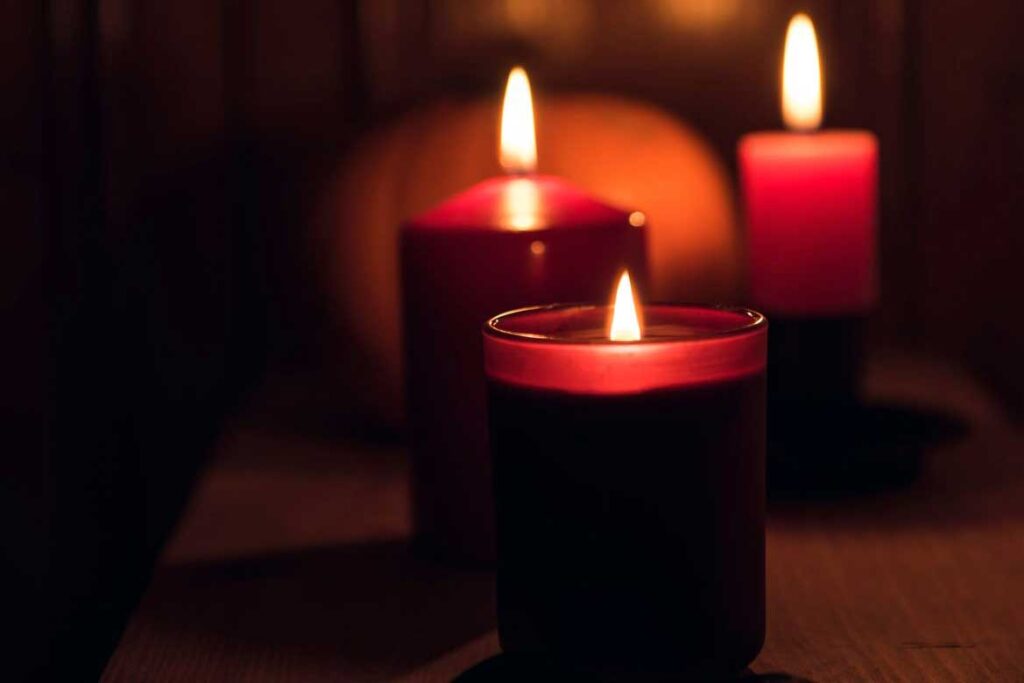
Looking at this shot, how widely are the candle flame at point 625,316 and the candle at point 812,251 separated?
0.30 meters

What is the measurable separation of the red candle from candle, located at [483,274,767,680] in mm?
286

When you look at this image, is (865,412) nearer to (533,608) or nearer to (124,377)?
(533,608)

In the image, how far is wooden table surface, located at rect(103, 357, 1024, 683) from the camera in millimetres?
488

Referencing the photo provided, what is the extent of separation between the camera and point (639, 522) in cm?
43

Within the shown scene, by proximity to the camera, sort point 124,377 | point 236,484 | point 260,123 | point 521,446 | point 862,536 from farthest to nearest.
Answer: point 260,123
point 124,377
point 236,484
point 862,536
point 521,446

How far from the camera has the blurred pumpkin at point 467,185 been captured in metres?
0.77

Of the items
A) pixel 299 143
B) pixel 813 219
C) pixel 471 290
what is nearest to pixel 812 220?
pixel 813 219

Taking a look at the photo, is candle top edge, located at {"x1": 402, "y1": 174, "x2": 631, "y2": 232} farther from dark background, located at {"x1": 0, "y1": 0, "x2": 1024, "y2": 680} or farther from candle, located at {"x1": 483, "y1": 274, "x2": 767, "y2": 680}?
dark background, located at {"x1": 0, "y1": 0, "x2": 1024, "y2": 680}

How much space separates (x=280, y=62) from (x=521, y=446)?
29.3 inches

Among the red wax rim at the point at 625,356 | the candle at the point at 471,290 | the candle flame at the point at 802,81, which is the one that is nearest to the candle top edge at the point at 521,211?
the candle at the point at 471,290

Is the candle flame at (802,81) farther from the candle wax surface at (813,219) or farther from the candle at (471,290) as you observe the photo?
the candle at (471,290)

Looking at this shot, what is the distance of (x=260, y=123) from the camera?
111 cm

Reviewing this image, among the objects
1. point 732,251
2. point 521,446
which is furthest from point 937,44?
point 521,446

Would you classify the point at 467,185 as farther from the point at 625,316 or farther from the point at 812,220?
the point at 625,316
